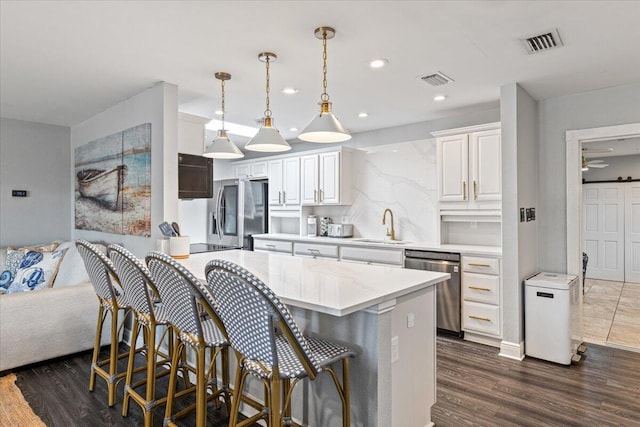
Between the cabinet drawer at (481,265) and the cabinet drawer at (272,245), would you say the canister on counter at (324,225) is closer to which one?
the cabinet drawer at (272,245)

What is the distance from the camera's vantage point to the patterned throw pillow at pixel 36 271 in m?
3.65

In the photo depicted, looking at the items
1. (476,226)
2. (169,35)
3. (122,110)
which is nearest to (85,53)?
(169,35)

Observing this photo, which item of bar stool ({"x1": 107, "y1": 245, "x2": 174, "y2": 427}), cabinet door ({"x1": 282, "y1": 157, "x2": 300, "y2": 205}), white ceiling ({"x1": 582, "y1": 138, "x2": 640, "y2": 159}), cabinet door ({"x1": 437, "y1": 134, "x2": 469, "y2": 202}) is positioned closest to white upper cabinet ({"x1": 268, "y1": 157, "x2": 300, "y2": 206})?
cabinet door ({"x1": 282, "y1": 157, "x2": 300, "y2": 205})

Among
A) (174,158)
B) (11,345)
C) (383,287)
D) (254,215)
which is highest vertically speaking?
(174,158)

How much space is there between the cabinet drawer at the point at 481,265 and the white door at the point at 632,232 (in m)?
5.06

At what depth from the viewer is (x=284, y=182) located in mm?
5684

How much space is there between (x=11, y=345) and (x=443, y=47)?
4.09m

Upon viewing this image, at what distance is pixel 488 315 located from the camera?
3643 mm

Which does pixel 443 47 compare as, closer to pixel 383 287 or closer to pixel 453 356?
pixel 383 287

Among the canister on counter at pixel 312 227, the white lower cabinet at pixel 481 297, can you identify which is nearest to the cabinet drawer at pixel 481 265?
the white lower cabinet at pixel 481 297

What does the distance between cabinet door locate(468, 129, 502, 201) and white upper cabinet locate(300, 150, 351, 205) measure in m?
1.76

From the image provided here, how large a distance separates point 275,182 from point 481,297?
3.42 m

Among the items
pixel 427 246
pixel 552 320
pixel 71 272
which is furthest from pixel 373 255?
pixel 71 272

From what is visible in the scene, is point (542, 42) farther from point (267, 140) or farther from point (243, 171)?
point (243, 171)
